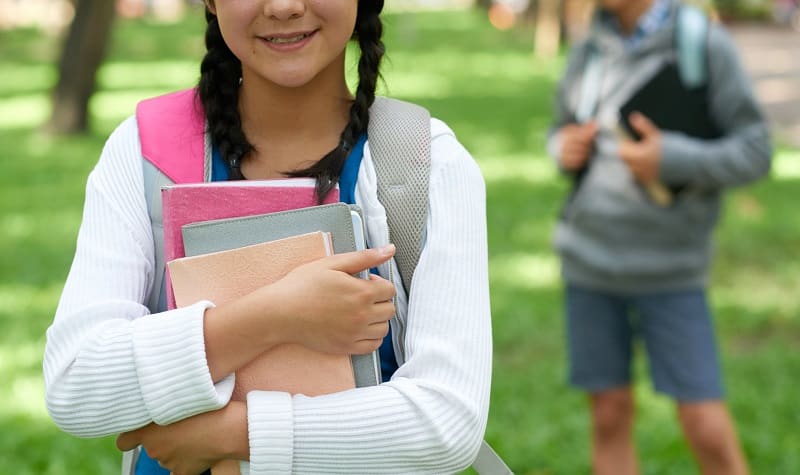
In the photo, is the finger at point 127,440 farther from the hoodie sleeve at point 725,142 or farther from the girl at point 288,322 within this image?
the hoodie sleeve at point 725,142

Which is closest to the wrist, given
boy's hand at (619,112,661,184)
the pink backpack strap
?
the pink backpack strap

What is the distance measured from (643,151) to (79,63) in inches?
354

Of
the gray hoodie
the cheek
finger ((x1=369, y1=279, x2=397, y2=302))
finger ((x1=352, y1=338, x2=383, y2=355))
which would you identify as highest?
the cheek

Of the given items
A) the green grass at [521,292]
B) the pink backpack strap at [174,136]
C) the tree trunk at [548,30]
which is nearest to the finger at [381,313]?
the pink backpack strap at [174,136]

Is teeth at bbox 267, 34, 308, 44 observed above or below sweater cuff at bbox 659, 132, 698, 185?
above

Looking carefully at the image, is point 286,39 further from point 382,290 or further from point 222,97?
point 382,290

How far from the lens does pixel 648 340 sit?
3.79 m

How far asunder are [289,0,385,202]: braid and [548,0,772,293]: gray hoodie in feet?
6.23

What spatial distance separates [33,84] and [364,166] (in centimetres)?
1587

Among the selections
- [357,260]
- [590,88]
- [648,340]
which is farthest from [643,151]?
[357,260]

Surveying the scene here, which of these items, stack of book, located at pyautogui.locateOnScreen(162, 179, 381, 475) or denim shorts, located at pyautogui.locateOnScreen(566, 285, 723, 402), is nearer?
stack of book, located at pyautogui.locateOnScreen(162, 179, 381, 475)

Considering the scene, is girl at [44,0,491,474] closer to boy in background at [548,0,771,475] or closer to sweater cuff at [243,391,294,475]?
sweater cuff at [243,391,294,475]

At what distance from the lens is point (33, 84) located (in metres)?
16.7

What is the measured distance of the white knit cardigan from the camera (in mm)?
1601
